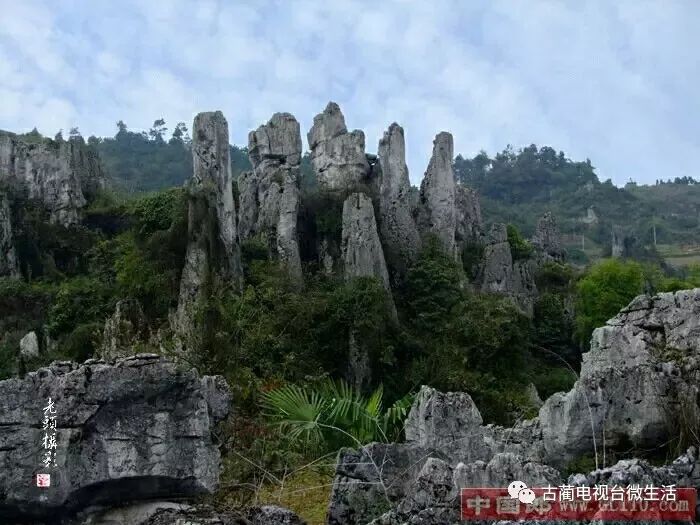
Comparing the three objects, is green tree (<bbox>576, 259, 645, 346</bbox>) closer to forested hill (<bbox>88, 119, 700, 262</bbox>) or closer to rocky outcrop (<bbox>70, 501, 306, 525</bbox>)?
rocky outcrop (<bbox>70, 501, 306, 525</bbox>)

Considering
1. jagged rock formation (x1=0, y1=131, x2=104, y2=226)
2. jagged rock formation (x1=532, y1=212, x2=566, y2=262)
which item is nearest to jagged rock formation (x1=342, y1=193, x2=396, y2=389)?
jagged rock formation (x1=0, y1=131, x2=104, y2=226)

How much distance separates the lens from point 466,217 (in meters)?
37.4

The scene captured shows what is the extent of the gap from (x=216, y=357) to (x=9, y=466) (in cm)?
610

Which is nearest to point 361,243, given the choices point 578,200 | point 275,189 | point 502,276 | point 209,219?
point 209,219

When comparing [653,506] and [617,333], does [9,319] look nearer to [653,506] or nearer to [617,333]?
[617,333]

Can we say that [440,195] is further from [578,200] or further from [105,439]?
[578,200]

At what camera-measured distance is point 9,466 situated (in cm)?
857

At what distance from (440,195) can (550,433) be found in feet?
72.2

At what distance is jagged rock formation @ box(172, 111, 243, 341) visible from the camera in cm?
2261

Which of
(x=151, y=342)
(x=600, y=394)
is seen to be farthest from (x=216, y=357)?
(x=600, y=394)

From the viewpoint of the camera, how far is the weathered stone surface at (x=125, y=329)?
53.5ft

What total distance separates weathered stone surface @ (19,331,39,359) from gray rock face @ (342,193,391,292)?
8365 mm

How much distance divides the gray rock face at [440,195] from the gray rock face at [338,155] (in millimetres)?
2050

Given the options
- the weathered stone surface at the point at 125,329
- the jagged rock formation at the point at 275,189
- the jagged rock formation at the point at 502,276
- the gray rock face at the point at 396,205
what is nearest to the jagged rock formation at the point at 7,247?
the jagged rock formation at the point at 275,189
